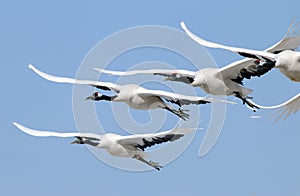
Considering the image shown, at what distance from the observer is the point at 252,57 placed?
2280cm

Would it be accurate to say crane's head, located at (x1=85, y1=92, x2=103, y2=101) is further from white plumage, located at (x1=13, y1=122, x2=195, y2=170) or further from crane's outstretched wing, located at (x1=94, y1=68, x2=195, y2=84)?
crane's outstretched wing, located at (x1=94, y1=68, x2=195, y2=84)

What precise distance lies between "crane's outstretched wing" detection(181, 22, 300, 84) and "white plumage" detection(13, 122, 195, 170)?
92.3 inches

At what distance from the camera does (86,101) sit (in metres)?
28.5

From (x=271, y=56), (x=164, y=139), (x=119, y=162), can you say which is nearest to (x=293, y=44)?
(x=271, y=56)

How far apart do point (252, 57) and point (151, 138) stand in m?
4.70

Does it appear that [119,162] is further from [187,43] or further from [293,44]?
[293,44]

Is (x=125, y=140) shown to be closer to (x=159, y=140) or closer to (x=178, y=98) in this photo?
(x=159, y=140)

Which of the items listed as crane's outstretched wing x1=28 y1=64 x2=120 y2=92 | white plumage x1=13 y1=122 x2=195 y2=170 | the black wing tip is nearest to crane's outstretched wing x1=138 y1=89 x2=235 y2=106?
white plumage x1=13 y1=122 x2=195 y2=170

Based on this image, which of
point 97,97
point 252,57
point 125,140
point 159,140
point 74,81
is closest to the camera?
point 252,57

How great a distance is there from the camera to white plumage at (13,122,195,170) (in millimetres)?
26188

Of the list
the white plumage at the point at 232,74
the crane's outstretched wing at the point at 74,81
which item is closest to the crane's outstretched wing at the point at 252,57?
the white plumage at the point at 232,74

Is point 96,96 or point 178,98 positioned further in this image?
point 96,96

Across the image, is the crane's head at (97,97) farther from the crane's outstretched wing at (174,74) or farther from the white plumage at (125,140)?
the crane's outstretched wing at (174,74)

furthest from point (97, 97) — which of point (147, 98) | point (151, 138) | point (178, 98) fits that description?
point (178, 98)
